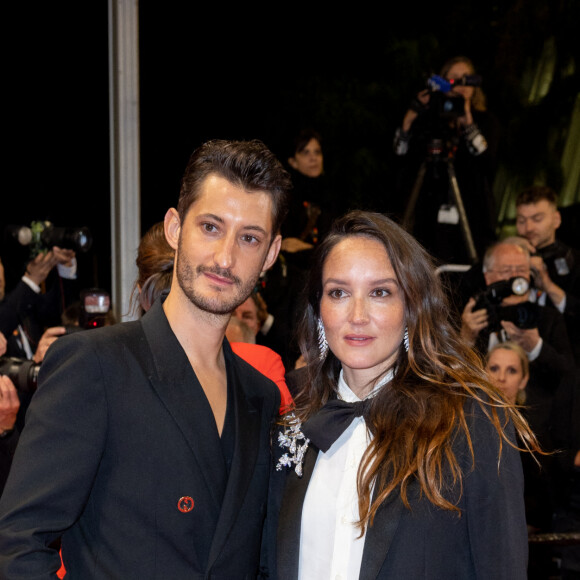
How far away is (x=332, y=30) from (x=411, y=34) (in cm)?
100

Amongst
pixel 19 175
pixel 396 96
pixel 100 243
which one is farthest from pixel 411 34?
pixel 19 175

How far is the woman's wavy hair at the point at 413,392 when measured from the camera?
1838mm

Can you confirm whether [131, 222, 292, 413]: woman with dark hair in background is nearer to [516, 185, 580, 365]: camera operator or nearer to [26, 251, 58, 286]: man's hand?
[26, 251, 58, 286]: man's hand

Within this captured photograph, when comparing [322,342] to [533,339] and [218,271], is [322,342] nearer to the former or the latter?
[218,271]

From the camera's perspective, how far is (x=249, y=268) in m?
1.99

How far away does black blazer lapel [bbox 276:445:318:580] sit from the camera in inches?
75.7

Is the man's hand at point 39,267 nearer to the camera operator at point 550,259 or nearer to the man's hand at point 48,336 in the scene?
the man's hand at point 48,336

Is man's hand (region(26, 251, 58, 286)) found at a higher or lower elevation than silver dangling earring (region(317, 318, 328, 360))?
lower

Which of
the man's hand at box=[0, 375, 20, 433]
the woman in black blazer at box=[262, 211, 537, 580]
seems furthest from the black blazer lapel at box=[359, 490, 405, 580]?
the man's hand at box=[0, 375, 20, 433]

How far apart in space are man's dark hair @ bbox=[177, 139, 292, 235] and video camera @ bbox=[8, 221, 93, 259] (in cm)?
195

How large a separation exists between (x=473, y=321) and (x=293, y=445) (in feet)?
7.15

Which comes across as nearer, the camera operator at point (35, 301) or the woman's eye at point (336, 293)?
the woman's eye at point (336, 293)

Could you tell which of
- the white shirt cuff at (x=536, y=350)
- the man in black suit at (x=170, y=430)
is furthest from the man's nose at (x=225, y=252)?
the white shirt cuff at (x=536, y=350)

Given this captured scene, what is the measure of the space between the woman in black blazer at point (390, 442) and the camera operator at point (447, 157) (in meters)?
2.53
